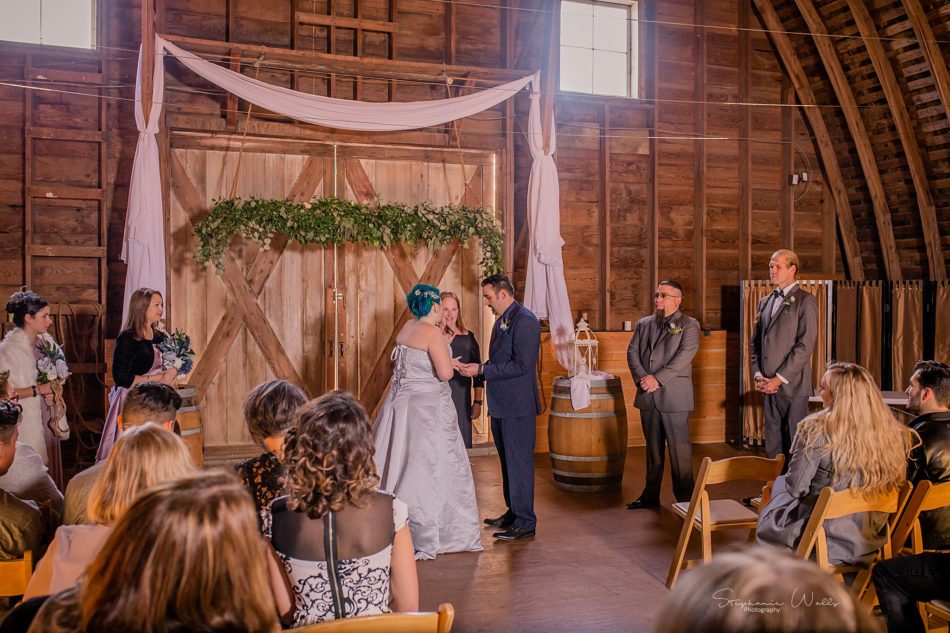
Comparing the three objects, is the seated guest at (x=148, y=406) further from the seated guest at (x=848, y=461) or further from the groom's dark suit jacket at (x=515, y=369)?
the seated guest at (x=848, y=461)

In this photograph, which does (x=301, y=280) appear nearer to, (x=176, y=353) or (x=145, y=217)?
(x=145, y=217)

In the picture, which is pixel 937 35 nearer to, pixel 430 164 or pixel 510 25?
pixel 510 25

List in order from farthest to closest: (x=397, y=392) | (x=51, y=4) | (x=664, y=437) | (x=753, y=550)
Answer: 1. (x=51, y=4)
2. (x=664, y=437)
3. (x=397, y=392)
4. (x=753, y=550)

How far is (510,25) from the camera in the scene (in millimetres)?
8508

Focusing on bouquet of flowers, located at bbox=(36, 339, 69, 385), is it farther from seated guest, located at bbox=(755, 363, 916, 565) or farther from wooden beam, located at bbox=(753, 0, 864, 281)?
wooden beam, located at bbox=(753, 0, 864, 281)

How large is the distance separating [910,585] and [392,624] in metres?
2.05

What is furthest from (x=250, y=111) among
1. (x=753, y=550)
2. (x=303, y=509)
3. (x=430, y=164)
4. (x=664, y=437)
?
(x=753, y=550)

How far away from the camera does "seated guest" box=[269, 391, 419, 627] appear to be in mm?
2312

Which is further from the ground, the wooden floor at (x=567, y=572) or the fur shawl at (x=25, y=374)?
the fur shawl at (x=25, y=374)

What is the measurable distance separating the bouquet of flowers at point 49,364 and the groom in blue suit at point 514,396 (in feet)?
8.36

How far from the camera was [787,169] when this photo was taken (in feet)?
31.3

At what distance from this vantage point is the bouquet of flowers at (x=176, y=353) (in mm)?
5496

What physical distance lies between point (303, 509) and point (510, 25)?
715 centimetres

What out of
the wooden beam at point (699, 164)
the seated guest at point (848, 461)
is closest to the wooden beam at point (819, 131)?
the wooden beam at point (699, 164)
